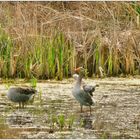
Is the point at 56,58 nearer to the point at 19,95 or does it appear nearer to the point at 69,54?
the point at 69,54

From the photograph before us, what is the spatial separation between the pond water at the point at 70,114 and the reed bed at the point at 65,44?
0.68 meters

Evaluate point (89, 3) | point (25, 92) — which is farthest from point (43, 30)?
point (25, 92)

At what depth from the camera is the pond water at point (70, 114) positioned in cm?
796

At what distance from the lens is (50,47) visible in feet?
42.5

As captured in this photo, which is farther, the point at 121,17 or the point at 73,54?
the point at 121,17

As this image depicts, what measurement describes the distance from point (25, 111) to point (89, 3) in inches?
230

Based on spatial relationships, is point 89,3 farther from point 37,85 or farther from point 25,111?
point 25,111

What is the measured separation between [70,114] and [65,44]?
424 centimetres

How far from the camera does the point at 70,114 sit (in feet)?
30.4

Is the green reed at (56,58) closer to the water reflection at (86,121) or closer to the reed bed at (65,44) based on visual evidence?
the reed bed at (65,44)

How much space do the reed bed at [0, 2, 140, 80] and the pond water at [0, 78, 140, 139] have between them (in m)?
0.68

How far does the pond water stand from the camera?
796cm

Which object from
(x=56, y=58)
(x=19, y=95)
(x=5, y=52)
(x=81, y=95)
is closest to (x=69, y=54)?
(x=56, y=58)

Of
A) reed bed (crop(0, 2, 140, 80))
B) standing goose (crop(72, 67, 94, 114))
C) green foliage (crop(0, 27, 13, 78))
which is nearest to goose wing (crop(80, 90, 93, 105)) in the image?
standing goose (crop(72, 67, 94, 114))
